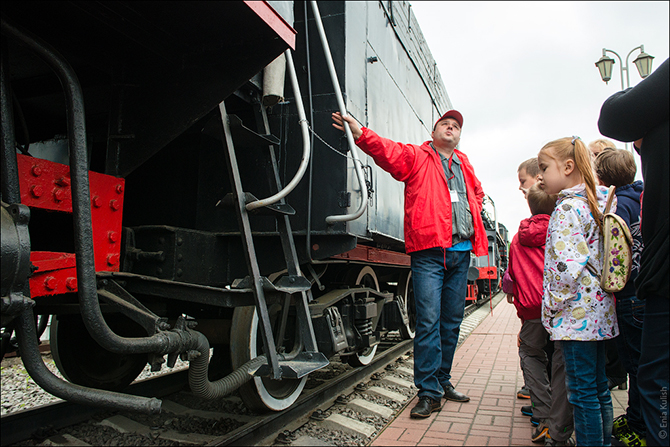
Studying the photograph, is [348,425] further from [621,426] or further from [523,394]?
[621,426]

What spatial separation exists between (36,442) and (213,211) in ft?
5.64

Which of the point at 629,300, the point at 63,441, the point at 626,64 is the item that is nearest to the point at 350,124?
the point at 629,300

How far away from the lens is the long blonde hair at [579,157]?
7.18ft

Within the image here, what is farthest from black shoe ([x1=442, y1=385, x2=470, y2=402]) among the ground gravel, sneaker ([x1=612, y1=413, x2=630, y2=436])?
the ground gravel

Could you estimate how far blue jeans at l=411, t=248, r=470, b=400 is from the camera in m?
3.11

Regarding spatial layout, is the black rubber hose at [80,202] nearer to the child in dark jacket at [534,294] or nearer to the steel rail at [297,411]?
the steel rail at [297,411]

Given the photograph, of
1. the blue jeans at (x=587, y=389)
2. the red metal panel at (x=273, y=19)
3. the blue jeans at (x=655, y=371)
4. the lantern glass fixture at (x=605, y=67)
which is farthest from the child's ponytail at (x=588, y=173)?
the lantern glass fixture at (x=605, y=67)

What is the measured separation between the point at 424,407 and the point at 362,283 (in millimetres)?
1576

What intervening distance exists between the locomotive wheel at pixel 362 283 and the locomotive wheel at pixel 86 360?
180 cm

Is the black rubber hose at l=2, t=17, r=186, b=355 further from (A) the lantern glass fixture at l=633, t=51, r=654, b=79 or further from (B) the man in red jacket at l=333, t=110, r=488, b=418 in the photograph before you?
(A) the lantern glass fixture at l=633, t=51, r=654, b=79

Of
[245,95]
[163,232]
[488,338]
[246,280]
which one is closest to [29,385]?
[163,232]

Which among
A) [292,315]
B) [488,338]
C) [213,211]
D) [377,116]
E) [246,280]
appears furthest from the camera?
[488,338]

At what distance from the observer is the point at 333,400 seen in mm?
3518

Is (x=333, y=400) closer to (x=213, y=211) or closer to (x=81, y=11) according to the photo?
(x=213, y=211)
